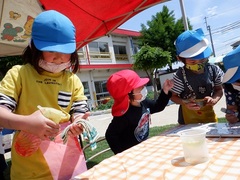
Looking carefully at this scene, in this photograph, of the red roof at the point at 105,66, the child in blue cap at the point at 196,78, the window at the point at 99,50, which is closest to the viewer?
the child in blue cap at the point at 196,78

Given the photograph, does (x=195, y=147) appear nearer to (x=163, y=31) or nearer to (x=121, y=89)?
(x=121, y=89)

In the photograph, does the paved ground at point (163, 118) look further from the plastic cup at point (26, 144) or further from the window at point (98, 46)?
A: the window at point (98, 46)

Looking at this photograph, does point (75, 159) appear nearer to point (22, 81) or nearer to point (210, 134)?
point (22, 81)

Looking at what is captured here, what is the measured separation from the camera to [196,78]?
217 centimetres

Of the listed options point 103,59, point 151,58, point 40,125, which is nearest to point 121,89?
point 40,125

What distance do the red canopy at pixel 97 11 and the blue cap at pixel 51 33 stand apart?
7.55 feet

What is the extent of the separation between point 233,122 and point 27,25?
113 inches

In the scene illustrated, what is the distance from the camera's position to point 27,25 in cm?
337

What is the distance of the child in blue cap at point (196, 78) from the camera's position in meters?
2.10

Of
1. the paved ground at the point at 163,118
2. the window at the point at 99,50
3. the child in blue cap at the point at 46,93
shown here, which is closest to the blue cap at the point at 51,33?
the child in blue cap at the point at 46,93

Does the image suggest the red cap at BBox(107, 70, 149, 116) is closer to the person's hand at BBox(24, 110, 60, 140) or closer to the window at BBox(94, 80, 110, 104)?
the person's hand at BBox(24, 110, 60, 140)

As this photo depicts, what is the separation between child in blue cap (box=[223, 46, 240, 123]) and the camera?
1.60m

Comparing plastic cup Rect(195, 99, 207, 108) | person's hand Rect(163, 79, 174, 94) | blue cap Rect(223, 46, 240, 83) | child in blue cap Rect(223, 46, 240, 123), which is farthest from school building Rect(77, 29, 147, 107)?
blue cap Rect(223, 46, 240, 83)

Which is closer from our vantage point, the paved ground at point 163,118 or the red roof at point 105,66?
the paved ground at point 163,118
